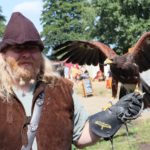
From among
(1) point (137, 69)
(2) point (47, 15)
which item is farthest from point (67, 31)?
(1) point (137, 69)

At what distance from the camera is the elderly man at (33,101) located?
2.90 m

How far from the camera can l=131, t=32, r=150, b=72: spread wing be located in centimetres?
1025

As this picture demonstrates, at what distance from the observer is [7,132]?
9.41ft

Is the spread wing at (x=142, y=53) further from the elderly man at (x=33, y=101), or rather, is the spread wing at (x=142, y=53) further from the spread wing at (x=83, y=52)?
the elderly man at (x=33, y=101)

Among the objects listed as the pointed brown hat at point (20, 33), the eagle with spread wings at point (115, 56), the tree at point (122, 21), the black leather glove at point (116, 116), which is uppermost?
the pointed brown hat at point (20, 33)

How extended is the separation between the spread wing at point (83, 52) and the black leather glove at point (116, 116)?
726 centimetres

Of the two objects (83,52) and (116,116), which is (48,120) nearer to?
(116,116)

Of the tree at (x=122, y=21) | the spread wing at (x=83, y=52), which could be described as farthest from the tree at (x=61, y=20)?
the spread wing at (x=83, y=52)

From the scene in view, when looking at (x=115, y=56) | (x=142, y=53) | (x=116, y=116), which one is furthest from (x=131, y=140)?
(x=116, y=116)

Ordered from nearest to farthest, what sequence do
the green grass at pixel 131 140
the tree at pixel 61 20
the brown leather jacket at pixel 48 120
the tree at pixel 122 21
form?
the brown leather jacket at pixel 48 120
the green grass at pixel 131 140
the tree at pixel 122 21
the tree at pixel 61 20

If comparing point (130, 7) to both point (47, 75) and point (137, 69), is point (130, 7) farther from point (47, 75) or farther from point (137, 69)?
point (47, 75)

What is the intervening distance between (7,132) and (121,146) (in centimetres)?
608

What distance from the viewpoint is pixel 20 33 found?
2998mm

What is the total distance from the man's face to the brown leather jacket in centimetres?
11
